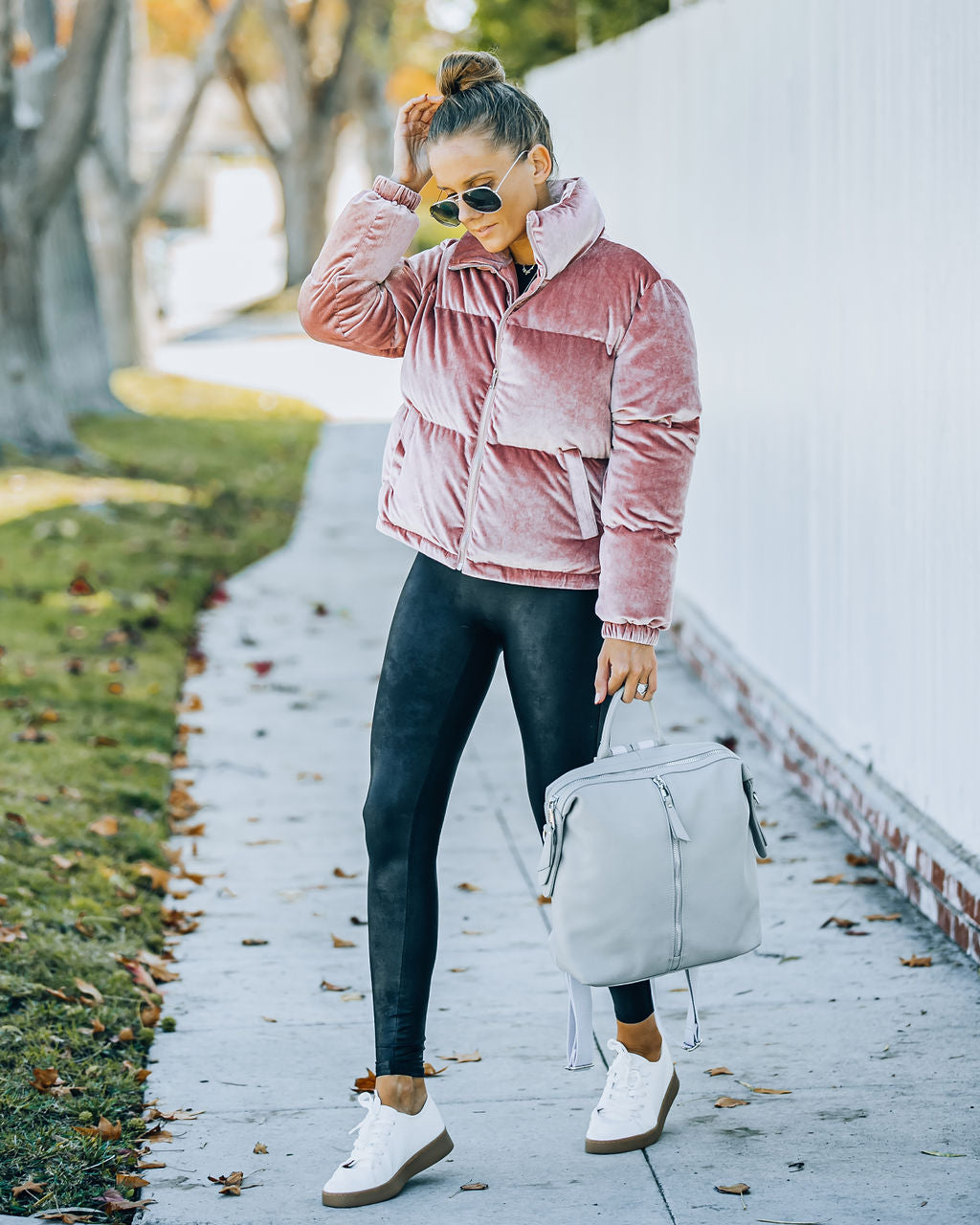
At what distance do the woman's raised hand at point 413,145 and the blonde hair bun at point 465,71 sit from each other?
128mm

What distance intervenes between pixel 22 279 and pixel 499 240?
34.0 ft

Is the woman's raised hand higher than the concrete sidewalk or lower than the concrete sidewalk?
higher

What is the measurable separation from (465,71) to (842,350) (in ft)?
8.80

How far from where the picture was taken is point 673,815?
10.7 ft

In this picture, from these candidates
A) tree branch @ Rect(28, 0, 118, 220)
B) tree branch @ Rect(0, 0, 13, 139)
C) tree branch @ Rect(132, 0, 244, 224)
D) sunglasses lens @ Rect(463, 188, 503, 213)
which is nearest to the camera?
sunglasses lens @ Rect(463, 188, 503, 213)

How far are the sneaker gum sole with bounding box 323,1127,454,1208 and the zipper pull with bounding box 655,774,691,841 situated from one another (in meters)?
0.80

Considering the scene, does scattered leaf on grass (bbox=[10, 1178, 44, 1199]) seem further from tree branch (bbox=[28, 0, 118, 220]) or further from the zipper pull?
tree branch (bbox=[28, 0, 118, 220])

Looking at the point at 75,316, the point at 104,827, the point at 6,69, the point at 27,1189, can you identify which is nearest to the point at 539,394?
the point at 27,1189

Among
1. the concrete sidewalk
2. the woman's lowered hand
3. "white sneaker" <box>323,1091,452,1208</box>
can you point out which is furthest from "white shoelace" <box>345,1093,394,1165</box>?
the woman's lowered hand

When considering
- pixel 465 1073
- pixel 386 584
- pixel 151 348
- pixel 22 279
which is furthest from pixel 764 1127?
pixel 151 348

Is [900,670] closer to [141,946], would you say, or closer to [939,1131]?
[939,1131]

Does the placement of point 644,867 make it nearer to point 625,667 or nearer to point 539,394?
point 625,667

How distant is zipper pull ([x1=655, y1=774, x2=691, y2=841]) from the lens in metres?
3.25

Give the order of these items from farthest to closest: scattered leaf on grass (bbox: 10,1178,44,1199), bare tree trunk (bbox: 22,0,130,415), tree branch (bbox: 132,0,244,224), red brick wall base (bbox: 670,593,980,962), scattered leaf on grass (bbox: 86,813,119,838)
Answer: tree branch (bbox: 132,0,244,224) → bare tree trunk (bbox: 22,0,130,415) → scattered leaf on grass (bbox: 86,813,119,838) → red brick wall base (bbox: 670,593,980,962) → scattered leaf on grass (bbox: 10,1178,44,1199)
